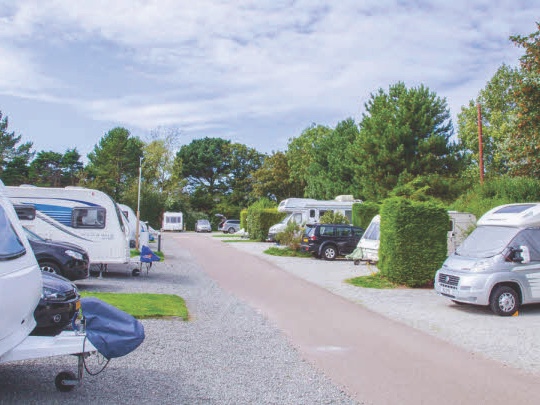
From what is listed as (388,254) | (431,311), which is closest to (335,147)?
(388,254)

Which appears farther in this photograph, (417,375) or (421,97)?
(421,97)

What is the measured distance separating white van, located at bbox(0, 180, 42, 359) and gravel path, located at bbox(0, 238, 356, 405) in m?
0.95

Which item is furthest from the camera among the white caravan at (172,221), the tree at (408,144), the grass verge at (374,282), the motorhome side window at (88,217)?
the white caravan at (172,221)

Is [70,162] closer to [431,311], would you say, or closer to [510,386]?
[431,311]

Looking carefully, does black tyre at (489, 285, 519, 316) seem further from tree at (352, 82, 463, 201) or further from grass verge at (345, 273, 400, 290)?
tree at (352, 82, 463, 201)

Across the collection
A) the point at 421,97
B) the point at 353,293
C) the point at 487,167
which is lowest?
the point at 353,293

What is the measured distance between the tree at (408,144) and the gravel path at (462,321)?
21942 millimetres

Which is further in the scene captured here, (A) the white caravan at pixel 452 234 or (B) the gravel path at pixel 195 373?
(A) the white caravan at pixel 452 234

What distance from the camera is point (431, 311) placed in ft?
39.1

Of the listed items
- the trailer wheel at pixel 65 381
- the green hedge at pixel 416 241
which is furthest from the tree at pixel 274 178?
the trailer wheel at pixel 65 381

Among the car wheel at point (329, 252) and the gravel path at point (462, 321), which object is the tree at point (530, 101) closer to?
the gravel path at point (462, 321)

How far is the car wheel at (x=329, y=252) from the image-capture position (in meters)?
25.7

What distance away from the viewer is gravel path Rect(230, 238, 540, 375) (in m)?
8.30

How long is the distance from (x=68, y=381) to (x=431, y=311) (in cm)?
821
